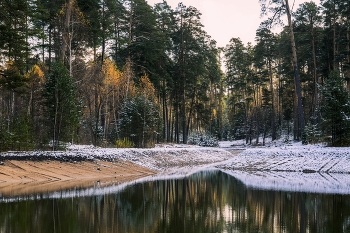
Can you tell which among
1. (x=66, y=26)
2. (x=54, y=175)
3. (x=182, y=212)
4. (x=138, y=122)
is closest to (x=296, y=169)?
(x=182, y=212)

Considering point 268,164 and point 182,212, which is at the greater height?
point 182,212

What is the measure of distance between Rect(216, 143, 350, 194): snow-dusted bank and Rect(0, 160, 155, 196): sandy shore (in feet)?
20.5

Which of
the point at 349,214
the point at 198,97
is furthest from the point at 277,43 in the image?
the point at 349,214

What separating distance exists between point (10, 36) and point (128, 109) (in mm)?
13546

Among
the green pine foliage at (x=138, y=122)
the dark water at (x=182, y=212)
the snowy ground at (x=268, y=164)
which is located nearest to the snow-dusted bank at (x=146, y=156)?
the snowy ground at (x=268, y=164)

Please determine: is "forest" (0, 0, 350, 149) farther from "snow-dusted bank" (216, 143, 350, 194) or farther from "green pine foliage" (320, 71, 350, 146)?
"snow-dusted bank" (216, 143, 350, 194)

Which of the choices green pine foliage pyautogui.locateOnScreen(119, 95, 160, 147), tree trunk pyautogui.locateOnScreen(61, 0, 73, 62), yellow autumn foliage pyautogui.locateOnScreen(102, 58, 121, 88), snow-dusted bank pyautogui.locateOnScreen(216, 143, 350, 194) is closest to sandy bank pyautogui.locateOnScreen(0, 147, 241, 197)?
snow-dusted bank pyautogui.locateOnScreen(216, 143, 350, 194)

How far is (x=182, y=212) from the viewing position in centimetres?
923

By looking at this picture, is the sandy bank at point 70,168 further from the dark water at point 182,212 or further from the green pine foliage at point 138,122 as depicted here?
the green pine foliage at point 138,122

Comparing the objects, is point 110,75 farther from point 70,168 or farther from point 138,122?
point 70,168

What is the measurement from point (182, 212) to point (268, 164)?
13767mm

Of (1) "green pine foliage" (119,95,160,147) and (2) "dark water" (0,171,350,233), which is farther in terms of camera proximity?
(1) "green pine foliage" (119,95,160,147)

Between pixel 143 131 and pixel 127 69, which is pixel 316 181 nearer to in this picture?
pixel 143 131

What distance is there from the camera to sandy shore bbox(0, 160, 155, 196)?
12.8 m
